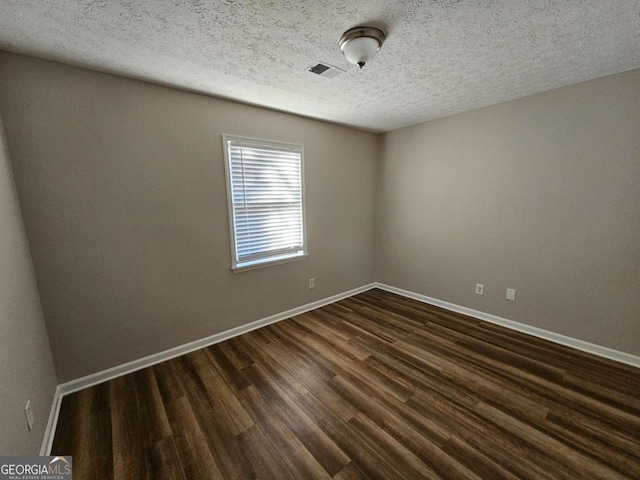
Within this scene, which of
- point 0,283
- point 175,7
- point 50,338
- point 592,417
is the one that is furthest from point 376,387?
point 175,7

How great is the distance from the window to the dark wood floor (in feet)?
3.30

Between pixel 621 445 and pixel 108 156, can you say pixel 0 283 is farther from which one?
pixel 621 445

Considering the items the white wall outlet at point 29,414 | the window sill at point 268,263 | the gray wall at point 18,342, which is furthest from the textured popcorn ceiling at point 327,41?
the white wall outlet at point 29,414

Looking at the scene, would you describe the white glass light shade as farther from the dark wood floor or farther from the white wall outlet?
the white wall outlet

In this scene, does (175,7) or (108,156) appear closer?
Result: (175,7)

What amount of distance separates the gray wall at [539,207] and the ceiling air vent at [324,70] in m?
1.88

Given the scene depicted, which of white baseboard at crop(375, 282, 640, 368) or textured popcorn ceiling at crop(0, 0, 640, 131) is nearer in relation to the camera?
textured popcorn ceiling at crop(0, 0, 640, 131)

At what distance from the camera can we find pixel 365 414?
1.71m

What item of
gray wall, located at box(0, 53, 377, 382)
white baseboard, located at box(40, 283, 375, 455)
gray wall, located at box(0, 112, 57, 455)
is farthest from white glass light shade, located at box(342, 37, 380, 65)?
white baseboard, located at box(40, 283, 375, 455)

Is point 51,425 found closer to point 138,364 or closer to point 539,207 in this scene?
point 138,364

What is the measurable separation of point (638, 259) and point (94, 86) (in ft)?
15.0

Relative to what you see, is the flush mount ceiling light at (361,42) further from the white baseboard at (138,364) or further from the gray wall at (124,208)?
the white baseboard at (138,364)

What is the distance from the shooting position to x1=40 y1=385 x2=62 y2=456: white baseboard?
4.83ft

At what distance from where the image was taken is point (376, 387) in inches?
77.5
